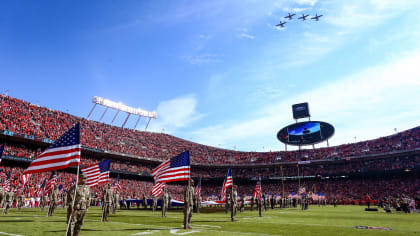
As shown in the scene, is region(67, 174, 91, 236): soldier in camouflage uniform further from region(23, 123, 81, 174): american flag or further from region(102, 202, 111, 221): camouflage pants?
region(102, 202, 111, 221): camouflage pants

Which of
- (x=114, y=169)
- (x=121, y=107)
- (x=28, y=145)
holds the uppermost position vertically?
(x=121, y=107)

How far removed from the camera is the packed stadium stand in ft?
159

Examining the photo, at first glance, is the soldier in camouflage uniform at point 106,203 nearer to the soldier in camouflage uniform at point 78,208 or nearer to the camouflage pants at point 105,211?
the camouflage pants at point 105,211

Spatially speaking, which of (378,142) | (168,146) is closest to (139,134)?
(168,146)

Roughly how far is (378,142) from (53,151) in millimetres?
75129

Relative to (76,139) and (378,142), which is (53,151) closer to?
(76,139)

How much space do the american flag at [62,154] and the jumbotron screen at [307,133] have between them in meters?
71.3

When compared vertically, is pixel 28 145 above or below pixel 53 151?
above

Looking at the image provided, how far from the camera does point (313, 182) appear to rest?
67.2m

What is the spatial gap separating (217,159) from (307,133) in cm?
2799

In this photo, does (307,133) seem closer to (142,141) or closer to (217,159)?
(217,159)

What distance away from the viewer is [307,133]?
239 ft

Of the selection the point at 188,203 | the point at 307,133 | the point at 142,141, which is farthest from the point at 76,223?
the point at 307,133

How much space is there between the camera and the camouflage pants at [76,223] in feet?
27.0
